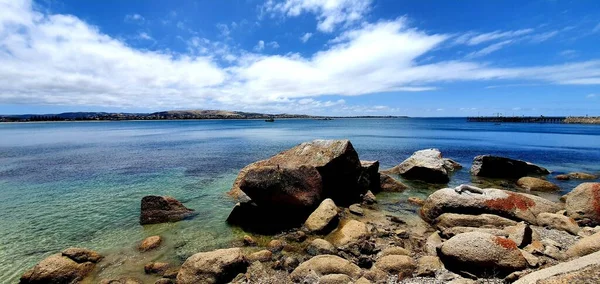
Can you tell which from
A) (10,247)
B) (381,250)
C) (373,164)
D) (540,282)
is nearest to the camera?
(540,282)

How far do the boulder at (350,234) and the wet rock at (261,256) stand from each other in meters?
2.60

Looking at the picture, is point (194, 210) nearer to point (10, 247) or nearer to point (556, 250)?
point (10, 247)

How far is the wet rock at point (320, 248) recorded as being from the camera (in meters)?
10.7

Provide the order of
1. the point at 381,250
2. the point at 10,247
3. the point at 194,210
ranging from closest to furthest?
the point at 381,250
the point at 10,247
the point at 194,210

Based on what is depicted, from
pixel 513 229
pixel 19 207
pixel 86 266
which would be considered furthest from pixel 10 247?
pixel 513 229

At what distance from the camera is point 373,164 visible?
19.4 metres

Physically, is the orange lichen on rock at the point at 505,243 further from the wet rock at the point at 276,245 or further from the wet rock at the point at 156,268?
the wet rock at the point at 156,268

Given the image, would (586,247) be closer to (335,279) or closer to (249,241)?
(335,279)

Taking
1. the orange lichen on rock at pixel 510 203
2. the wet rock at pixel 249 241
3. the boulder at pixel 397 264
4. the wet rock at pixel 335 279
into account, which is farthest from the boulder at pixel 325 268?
the orange lichen on rock at pixel 510 203

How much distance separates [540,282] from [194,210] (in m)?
14.8

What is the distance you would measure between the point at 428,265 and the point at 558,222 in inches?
284

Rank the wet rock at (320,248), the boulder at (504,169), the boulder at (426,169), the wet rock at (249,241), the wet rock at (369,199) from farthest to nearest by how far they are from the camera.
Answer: the boulder at (504,169) < the boulder at (426,169) < the wet rock at (369,199) < the wet rock at (249,241) < the wet rock at (320,248)

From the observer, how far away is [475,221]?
489 inches

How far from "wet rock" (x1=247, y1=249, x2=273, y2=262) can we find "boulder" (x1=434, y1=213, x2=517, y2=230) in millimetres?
7334
